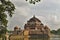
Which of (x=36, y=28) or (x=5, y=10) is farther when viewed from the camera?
(x=36, y=28)

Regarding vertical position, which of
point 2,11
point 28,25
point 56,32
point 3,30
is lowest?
point 56,32

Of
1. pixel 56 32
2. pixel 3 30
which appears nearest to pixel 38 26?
pixel 56 32

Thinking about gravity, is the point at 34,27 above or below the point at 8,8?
below

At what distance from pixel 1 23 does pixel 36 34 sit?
10738 cm

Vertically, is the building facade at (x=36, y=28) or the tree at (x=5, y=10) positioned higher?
the tree at (x=5, y=10)

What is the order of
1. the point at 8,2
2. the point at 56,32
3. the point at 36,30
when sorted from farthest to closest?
the point at 56,32, the point at 36,30, the point at 8,2

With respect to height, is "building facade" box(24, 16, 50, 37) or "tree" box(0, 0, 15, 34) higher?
"tree" box(0, 0, 15, 34)

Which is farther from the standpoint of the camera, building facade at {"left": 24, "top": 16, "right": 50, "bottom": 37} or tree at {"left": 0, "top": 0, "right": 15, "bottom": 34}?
building facade at {"left": 24, "top": 16, "right": 50, "bottom": 37}

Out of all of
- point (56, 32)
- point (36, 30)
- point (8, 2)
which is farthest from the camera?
point (56, 32)

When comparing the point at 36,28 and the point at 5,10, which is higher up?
the point at 5,10

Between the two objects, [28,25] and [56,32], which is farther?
[56,32]

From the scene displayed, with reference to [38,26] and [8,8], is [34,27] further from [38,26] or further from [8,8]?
[8,8]

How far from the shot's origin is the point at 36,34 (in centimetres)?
12056

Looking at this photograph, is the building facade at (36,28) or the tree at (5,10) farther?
the building facade at (36,28)
